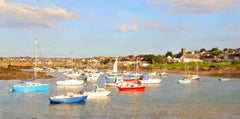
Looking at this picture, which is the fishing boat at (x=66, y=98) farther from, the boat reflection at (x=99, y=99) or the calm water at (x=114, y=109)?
the boat reflection at (x=99, y=99)

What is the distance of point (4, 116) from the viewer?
89.3 feet

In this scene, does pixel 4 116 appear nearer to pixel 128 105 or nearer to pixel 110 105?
pixel 110 105

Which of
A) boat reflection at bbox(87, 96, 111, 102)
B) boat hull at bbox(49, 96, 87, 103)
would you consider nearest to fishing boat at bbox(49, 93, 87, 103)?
boat hull at bbox(49, 96, 87, 103)

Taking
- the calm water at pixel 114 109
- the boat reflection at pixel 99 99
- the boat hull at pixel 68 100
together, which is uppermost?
the boat hull at pixel 68 100

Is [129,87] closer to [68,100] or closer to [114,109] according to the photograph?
[68,100]

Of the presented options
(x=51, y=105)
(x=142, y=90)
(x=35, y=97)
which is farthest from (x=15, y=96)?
(x=142, y=90)

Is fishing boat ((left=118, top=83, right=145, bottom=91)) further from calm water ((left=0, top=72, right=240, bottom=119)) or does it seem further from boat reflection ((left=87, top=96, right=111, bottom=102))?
calm water ((left=0, top=72, right=240, bottom=119))

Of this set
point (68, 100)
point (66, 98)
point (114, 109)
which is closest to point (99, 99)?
point (68, 100)

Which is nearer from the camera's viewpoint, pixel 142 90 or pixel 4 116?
pixel 4 116

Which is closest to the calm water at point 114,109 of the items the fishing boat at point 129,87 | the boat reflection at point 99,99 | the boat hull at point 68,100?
the boat reflection at point 99,99

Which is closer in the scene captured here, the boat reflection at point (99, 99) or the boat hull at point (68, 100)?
the boat hull at point (68, 100)

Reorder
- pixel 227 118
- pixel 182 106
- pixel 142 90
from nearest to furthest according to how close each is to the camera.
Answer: pixel 227 118
pixel 182 106
pixel 142 90

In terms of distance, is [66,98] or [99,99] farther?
[99,99]

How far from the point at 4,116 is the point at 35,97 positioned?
13.0 metres
